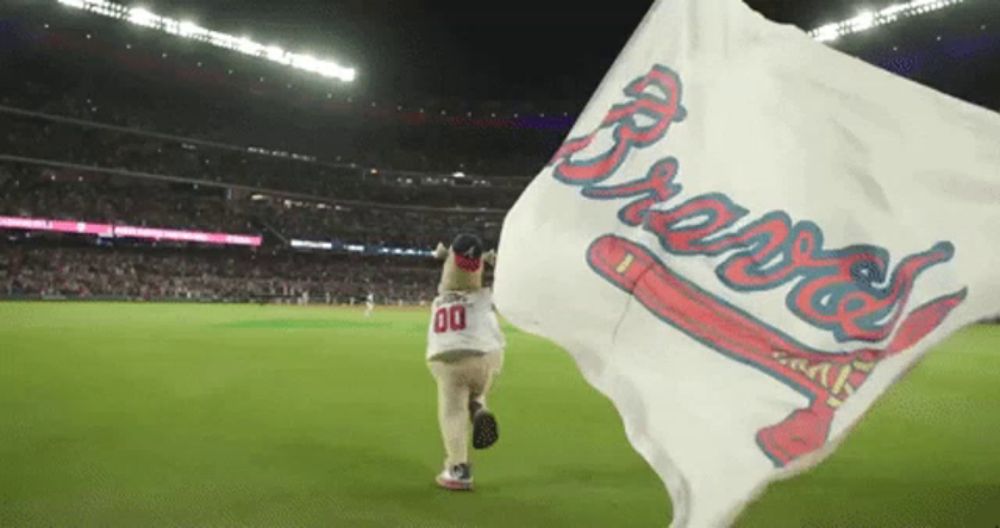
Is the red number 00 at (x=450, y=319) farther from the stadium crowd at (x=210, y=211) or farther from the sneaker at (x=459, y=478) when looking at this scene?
the stadium crowd at (x=210, y=211)

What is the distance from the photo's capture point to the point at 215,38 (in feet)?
168

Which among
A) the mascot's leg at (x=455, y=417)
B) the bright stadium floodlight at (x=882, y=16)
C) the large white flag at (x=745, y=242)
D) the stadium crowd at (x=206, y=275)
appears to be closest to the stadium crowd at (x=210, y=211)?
the stadium crowd at (x=206, y=275)

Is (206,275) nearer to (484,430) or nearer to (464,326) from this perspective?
(464,326)

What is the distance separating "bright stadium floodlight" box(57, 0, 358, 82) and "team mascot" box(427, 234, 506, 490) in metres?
46.4

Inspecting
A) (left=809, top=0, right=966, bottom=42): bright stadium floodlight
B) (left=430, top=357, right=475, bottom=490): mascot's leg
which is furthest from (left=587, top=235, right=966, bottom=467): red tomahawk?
(left=809, top=0, right=966, bottom=42): bright stadium floodlight

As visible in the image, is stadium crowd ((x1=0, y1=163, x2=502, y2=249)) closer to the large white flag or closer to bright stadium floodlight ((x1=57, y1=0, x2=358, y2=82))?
bright stadium floodlight ((x1=57, y1=0, x2=358, y2=82))

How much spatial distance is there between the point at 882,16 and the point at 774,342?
47.7 m

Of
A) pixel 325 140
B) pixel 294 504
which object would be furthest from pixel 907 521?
pixel 325 140

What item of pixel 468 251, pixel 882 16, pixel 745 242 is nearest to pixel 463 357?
pixel 468 251

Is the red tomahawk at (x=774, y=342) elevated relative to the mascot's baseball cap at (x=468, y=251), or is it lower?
lower

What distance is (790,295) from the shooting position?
307 cm

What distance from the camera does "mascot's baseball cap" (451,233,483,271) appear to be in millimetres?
6625

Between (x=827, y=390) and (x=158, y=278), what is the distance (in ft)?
172

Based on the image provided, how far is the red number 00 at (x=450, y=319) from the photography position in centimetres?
648
